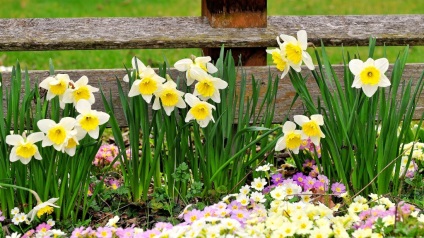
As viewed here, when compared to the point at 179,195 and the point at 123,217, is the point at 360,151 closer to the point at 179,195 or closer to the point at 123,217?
the point at 179,195

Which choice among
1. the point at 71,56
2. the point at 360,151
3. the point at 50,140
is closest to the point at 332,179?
the point at 360,151

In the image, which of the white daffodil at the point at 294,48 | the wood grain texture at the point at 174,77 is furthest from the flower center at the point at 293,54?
the wood grain texture at the point at 174,77

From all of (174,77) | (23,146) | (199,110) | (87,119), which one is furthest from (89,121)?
(174,77)

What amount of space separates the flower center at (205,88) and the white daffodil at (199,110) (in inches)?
1.6

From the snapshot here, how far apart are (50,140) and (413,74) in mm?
1678

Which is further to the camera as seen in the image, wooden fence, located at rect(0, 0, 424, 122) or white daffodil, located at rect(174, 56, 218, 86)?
wooden fence, located at rect(0, 0, 424, 122)

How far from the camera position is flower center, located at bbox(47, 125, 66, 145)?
268cm

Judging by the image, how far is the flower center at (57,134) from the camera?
268 centimetres

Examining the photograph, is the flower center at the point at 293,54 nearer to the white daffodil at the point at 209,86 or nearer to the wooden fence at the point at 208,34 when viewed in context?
the white daffodil at the point at 209,86

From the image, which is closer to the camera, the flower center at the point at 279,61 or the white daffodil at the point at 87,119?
the white daffodil at the point at 87,119

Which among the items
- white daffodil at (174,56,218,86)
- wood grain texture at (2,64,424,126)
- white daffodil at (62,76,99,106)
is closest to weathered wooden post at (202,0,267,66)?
wood grain texture at (2,64,424,126)

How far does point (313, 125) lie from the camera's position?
111 inches

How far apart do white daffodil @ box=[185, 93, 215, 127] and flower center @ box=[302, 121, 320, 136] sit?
0.34 m

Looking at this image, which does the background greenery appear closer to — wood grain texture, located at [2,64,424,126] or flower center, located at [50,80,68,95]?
wood grain texture, located at [2,64,424,126]
